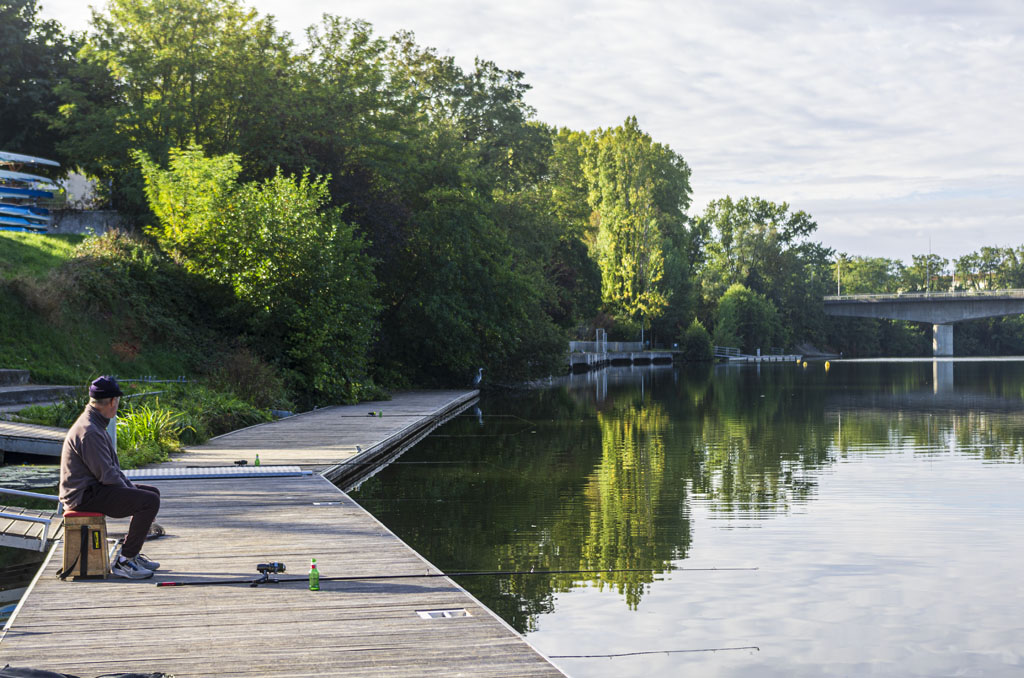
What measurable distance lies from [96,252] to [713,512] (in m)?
18.3

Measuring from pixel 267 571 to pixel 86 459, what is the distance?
1516 millimetres

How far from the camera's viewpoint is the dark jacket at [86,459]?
7.37m

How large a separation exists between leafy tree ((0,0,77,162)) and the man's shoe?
3201 cm

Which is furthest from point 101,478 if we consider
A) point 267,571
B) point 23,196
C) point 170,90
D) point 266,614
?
point 23,196

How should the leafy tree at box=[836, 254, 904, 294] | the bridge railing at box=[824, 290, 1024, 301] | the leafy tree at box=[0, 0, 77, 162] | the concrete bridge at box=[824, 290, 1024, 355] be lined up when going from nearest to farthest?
1. the leafy tree at box=[0, 0, 77, 162]
2. the bridge railing at box=[824, 290, 1024, 301]
3. the concrete bridge at box=[824, 290, 1024, 355]
4. the leafy tree at box=[836, 254, 904, 294]

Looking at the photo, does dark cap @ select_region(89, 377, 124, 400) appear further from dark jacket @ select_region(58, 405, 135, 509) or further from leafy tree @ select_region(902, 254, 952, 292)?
leafy tree @ select_region(902, 254, 952, 292)

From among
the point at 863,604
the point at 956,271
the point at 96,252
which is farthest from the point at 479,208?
the point at 956,271

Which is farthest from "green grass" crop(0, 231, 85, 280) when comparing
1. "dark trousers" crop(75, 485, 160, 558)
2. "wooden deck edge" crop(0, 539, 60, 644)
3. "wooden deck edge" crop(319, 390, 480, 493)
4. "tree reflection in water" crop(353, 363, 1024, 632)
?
"dark trousers" crop(75, 485, 160, 558)

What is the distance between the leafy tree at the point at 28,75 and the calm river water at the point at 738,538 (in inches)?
864

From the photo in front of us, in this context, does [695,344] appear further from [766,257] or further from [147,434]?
[147,434]

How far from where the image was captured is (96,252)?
25922mm

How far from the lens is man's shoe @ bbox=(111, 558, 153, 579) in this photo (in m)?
7.64

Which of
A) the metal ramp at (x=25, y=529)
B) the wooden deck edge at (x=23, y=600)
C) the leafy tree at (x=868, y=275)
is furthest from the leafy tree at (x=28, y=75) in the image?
the leafy tree at (x=868, y=275)

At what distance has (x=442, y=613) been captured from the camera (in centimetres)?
688
